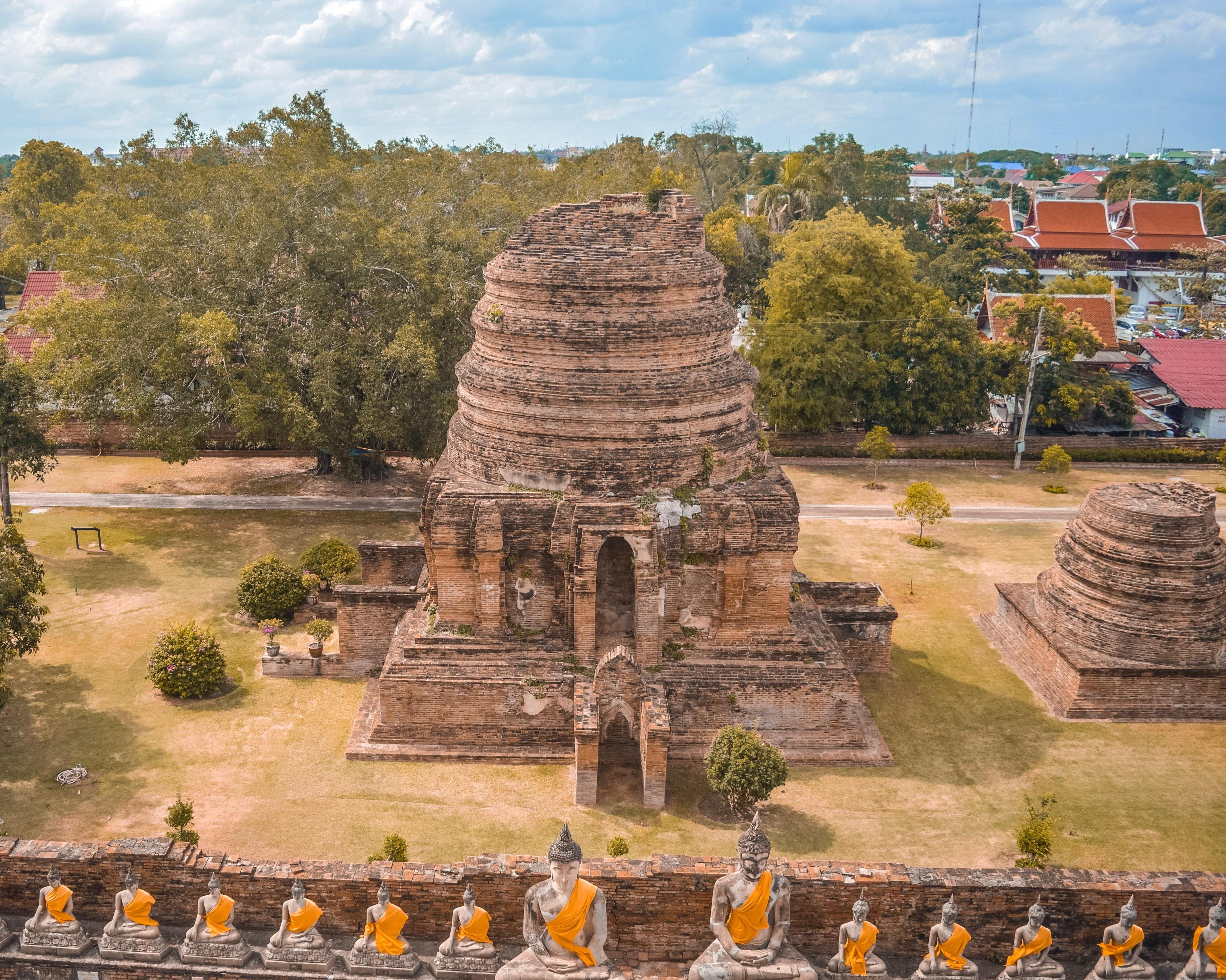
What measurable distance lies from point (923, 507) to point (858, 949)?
20083 millimetres

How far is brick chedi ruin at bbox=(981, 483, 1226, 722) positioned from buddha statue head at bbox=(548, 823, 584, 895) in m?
14.7

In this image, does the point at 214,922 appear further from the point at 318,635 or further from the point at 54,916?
the point at 318,635

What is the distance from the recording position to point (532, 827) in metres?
18.3

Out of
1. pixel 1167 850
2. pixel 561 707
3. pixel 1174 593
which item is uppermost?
pixel 1174 593

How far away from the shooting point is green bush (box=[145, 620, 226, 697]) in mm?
21734

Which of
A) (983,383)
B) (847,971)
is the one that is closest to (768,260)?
(983,383)

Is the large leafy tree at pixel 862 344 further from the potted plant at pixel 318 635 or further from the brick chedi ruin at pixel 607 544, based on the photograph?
the potted plant at pixel 318 635

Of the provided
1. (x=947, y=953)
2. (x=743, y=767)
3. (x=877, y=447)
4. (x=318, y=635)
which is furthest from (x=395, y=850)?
(x=877, y=447)

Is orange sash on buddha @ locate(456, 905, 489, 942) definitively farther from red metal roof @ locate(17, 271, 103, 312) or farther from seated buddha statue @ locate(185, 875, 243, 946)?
red metal roof @ locate(17, 271, 103, 312)

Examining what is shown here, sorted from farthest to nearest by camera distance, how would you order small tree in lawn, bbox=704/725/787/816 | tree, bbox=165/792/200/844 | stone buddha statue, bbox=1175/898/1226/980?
small tree in lawn, bbox=704/725/787/816 < tree, bbox=165/792/200/844 < stone buddha statue, bbox=1175/898/1226/980

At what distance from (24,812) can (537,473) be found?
10.8 m

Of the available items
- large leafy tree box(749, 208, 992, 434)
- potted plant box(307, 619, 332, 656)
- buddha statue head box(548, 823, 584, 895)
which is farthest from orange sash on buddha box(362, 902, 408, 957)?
large leafy tree box(749, 208, 992, 434)

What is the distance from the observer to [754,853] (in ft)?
38.8

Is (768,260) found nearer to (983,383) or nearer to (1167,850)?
(983,383)
